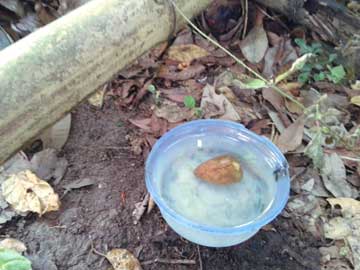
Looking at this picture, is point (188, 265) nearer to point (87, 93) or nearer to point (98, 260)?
point (98, 260)

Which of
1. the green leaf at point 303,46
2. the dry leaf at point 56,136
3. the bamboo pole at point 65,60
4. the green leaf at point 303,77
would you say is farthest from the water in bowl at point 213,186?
the green leaf at point 303,46

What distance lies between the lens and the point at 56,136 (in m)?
2.06

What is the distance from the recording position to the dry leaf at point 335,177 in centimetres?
201

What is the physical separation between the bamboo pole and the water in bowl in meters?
0.38

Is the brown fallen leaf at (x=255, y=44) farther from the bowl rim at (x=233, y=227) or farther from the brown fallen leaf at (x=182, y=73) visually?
the bowl rim at (x=233, y=227)

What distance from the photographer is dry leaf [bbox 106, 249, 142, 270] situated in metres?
1.72

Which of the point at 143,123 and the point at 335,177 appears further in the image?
the point at 143,123

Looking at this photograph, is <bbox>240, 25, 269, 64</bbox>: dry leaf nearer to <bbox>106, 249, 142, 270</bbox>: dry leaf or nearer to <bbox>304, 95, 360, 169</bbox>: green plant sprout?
<bbox>304, 95, 360, 169</bbox>: green plant sprout

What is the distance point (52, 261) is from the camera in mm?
1723

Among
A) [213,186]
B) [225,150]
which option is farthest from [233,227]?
[225,150]

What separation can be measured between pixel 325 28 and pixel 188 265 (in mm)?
1305

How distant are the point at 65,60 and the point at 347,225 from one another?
116cm

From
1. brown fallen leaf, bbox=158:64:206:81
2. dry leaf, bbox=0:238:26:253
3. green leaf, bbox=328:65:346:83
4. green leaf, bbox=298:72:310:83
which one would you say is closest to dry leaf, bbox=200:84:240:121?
brown fallen leaf, bbox=158:64:206:81

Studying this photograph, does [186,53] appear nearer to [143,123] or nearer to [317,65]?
[143,123]
